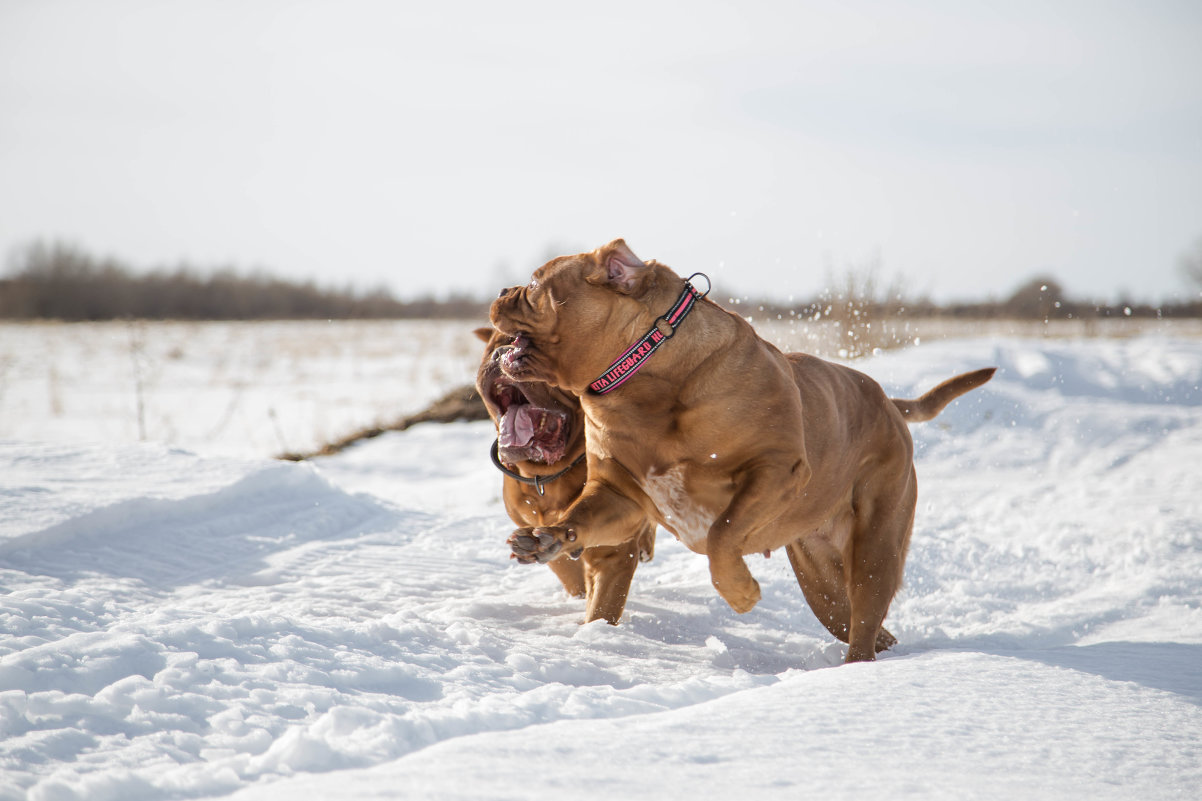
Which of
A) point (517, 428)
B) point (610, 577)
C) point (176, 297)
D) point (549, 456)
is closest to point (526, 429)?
point (517, 428)

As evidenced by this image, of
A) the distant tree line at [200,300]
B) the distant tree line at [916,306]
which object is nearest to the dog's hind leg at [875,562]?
the distant tree line at [916,306]

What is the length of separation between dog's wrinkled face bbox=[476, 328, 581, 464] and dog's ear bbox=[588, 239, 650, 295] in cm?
96

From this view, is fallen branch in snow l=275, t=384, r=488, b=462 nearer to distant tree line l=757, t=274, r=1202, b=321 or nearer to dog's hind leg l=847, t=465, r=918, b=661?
distant tree line l=757, t=274, r=1202, b=321

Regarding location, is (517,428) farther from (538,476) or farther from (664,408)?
(664,408)

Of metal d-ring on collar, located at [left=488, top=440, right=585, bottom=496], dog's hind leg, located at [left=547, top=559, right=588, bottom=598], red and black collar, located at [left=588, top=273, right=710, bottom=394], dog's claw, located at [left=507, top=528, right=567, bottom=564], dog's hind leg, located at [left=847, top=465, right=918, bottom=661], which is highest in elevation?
red and black collar, located at [left=588, top=273, right=710, bottom=394]

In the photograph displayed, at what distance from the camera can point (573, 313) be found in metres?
3.29

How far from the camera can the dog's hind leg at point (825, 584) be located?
14.3 ft

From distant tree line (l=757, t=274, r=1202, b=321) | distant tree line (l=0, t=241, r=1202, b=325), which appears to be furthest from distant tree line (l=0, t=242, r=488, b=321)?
distant tree line (l=757, t=274, r=1202, b=321)

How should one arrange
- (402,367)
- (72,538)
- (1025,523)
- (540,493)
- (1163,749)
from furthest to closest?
(402,367) < (1025,523) < (72,538) < (540,493) < (1163,749)

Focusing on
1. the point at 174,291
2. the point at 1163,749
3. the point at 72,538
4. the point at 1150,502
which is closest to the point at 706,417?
the point at 1163,749

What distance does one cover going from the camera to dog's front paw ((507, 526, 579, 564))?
→ 323cm

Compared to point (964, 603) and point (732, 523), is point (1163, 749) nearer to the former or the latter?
point (732, 523)

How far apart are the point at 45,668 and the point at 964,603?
4.46 metres

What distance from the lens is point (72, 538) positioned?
4.97m
